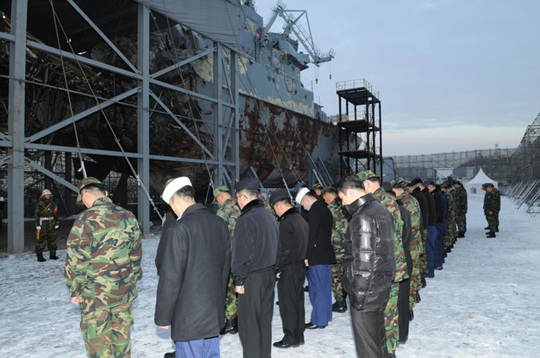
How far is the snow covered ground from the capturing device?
13.0 feet

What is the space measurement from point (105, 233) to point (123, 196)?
1766cm

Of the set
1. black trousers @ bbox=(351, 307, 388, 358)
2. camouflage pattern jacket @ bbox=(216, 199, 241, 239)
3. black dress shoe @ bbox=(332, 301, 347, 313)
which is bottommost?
black dress shoe @ bbox=(332, 301, 347, 313)

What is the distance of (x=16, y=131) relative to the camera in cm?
926

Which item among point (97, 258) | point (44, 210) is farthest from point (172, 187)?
point (44, 210)

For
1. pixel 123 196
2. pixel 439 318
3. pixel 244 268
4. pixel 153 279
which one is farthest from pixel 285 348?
pixel 123 196

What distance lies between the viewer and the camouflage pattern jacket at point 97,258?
9.40 ft

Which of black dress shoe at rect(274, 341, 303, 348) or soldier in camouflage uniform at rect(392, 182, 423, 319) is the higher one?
soldier in camouflage uniform at rect(392, 182, 423, 319)

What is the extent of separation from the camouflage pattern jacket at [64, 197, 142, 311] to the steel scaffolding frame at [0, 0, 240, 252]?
749 cm

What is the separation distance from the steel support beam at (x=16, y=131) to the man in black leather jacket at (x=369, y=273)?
924 cm

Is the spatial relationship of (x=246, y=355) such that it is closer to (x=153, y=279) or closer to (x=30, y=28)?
(x=153, y=279)

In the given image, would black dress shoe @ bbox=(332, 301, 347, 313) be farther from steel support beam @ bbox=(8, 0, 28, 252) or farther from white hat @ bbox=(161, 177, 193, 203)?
steel support beam @ bbox=(8, 0, 28, 252)

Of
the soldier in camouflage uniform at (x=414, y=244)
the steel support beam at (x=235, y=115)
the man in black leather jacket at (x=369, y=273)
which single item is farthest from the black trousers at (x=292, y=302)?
the steel support beam at (x=235, y=115)

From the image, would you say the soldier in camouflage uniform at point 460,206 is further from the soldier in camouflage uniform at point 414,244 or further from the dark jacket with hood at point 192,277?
the dark jacket with hood at point 192,277

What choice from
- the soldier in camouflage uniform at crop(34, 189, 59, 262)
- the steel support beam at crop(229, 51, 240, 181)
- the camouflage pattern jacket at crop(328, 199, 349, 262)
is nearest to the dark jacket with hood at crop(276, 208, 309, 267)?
the camouflage pattern jacket at crop(328, 199, 349, 262)
